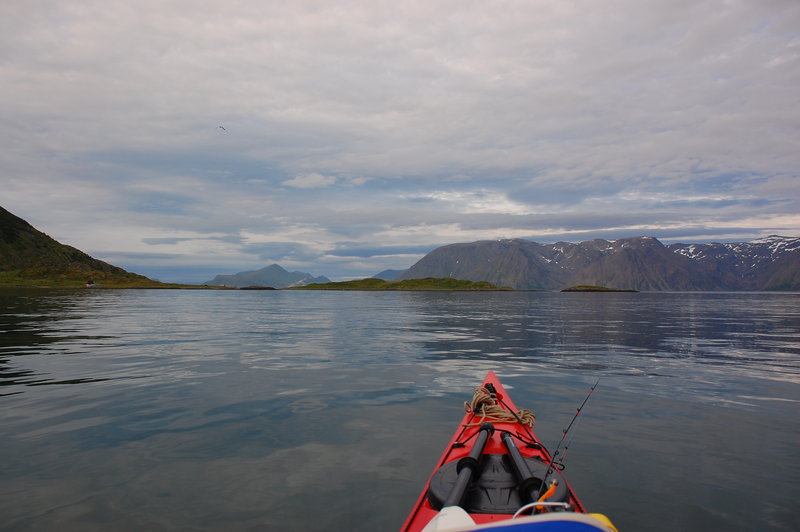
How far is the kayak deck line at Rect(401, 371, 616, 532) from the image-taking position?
16.0ft

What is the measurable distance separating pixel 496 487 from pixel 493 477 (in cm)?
36

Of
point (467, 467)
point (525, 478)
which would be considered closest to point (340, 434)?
point (467, 467)

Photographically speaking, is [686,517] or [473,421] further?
[473,421]

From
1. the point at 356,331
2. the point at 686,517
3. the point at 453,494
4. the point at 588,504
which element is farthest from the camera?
the point at 356,331

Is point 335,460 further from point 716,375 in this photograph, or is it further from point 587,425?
point 716,375

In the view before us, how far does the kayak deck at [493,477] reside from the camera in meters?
6.71

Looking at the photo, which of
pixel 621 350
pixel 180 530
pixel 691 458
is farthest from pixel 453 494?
pixel 621 350

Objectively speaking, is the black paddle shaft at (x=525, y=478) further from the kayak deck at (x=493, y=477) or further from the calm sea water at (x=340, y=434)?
the calm sea water at (x=340, y=434)

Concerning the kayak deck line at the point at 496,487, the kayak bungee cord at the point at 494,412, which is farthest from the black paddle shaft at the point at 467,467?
the kayak bungee cord at the point at 494,412

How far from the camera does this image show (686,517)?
862cm

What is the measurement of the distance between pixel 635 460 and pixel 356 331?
109 ft

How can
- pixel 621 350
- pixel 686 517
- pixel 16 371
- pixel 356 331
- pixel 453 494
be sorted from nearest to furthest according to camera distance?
pixel 453 494 < pixel 686 517 < pixel 16 371 < pixel 621 350 < pixel 356 331

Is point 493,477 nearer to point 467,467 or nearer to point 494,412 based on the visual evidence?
point 467,467

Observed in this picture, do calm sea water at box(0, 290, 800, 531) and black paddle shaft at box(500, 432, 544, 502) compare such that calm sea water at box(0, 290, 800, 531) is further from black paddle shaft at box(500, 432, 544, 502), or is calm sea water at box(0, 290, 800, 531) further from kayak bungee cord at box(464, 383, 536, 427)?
black paddle shaft at box(500, 432, 544, 502)
